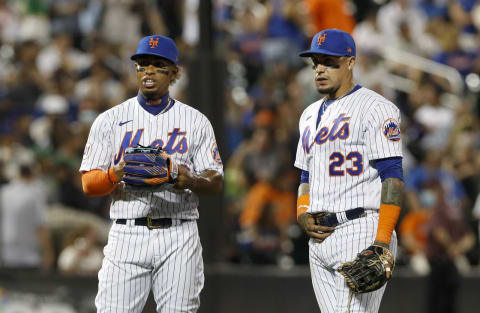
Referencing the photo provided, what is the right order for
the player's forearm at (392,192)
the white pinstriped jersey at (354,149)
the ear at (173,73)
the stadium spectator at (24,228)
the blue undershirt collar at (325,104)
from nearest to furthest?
1. the player's forearm at (392,192)
2. the white pinstriped jersey at (354,149)
3. the blue undershirt collar at (325,104)
4. the ear at (173,73)
5. the stadium spectator at (24,228)

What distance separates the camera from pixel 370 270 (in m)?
3.95

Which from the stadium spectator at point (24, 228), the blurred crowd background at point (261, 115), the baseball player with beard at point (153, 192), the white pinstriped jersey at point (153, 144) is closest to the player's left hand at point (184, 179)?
the baseball player with beard at point (153, 192)

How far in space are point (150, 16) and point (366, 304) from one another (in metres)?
5.83

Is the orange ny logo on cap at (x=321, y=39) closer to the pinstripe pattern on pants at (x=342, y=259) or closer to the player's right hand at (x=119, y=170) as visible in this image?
the pinstripe pattern on pants at (x=342, y=259)

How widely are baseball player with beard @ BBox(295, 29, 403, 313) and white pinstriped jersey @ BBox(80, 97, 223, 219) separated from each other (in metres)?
0.59

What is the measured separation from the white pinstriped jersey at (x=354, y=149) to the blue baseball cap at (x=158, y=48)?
880 millimetres

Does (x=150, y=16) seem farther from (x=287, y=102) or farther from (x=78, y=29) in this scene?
(x=287, y=102)

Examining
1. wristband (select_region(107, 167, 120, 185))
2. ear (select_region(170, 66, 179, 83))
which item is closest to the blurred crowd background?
ear (select_region(170, 66, 179, 83))

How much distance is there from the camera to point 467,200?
792 centimetres

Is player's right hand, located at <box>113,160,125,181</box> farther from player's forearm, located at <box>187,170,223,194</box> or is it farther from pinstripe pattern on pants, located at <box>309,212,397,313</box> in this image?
pinstripe pattern on pants, located at <box>309,212,397,313</box>

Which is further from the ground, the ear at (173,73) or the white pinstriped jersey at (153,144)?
the ear at (173,73)

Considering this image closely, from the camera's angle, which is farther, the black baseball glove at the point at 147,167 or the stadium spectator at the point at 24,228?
the stadium spectator at the point at 24,228

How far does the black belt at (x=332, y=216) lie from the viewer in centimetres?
423

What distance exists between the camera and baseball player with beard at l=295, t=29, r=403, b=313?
4.12 meters
